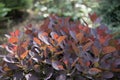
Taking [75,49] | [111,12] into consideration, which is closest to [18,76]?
[75,49]

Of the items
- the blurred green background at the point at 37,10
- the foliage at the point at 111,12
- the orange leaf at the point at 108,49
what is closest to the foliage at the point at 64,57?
the orange leaf at the point at 108,49

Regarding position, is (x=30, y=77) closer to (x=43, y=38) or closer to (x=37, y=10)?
(x=43, y=38)

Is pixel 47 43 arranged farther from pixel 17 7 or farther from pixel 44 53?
pixel 17 7

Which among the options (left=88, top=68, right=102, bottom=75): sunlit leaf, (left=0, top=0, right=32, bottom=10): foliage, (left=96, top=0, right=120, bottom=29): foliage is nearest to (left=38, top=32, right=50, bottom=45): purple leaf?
(left=88, top=68, right=102, bottom=75): sunlit leaf

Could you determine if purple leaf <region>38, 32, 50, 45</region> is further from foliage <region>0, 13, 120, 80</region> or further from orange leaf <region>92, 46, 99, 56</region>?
orange leaf <region>92, 46, 99, 56</region>

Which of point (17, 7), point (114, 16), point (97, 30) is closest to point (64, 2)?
point (17, 7)

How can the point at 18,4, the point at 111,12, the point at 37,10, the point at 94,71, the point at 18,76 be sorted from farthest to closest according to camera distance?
1. the point at 37,10
2. the point at 18,4
3. the point at 111,12
4. the point at 18,76
5. the point at 94,71
